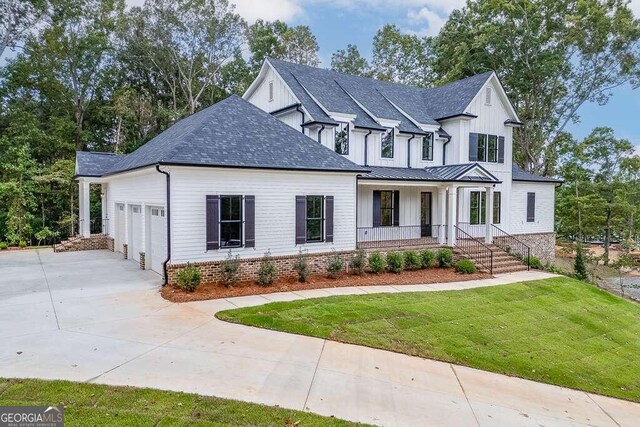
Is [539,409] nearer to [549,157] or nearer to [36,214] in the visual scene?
[36,214]

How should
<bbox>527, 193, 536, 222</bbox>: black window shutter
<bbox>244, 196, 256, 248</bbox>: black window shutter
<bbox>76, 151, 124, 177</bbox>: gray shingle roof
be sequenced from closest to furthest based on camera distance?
<bbox>244, 196, 256, 248</bbox>: black window shutter
<bbox>76, 151, 124, 177</bbox>: gray shingle roof
<bbox>527, 193, 536, 222</bbox>: black window shutter

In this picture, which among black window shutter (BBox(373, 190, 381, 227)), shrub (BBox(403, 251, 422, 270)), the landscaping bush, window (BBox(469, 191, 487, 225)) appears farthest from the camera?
window (BBox(469, 191, 487, 225))

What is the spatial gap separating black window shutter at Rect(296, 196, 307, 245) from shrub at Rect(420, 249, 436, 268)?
5.17 meters

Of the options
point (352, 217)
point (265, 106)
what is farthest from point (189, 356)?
point (265, 106)

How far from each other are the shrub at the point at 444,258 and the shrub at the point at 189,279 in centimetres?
976

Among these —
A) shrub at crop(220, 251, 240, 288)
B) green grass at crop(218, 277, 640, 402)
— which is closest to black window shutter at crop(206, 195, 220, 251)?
→ shrub at crop(220, 251, 240, 288)

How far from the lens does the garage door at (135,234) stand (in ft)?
53.0

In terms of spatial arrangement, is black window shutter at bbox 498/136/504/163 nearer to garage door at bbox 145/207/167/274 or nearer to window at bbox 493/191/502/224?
window at bbox 493/191/502/224

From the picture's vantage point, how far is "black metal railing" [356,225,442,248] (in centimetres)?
1740

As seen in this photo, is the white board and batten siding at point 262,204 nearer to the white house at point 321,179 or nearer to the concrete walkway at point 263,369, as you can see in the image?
the white house at point 321,179

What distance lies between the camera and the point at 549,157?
3344 cm

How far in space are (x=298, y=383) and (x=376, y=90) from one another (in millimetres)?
19986

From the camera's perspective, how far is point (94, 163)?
2133 cm

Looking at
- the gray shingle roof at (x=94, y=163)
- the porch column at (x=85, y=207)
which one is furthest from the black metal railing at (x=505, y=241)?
the porch column at (x=85, y=207)
